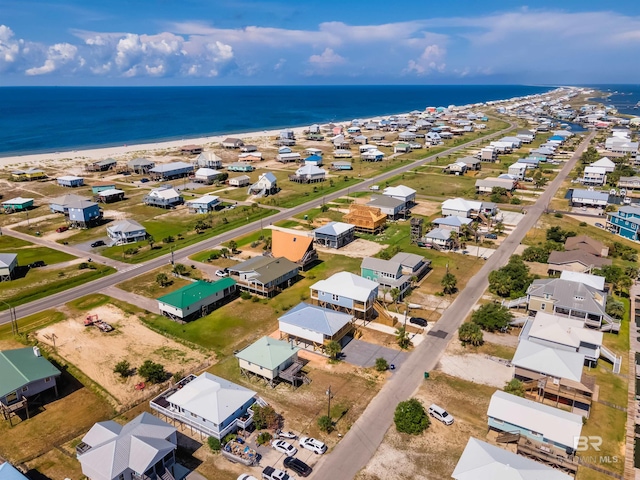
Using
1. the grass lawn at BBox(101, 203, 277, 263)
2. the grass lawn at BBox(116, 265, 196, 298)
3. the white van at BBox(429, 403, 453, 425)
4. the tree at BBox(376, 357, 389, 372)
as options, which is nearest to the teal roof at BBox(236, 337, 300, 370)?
the tree at BBox(376, 357, 389, 372)

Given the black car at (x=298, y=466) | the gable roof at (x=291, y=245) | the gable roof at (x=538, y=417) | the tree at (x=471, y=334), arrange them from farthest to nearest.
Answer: the gable roof at (x=291, y=245) < the tree at (x=471, y=334) < the gable roof at (x=538, y=417) < the black car at (x=298, y=466)

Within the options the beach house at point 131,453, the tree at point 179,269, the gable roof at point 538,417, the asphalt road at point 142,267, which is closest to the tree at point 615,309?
the gable roof at point 538,417

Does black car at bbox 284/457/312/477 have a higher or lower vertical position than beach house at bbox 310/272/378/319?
lower

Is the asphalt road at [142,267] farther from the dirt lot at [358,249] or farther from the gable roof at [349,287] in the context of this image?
the gable roof at [349,287]

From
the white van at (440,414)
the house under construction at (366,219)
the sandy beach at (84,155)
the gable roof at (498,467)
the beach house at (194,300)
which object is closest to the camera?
Answer: the gable roof at (498,467)

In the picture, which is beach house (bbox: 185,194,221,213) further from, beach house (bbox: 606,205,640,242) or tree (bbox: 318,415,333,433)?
beach house (bbox: 606,205,640,242)

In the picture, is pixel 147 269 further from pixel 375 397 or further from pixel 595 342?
pixel 595 342
